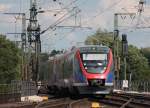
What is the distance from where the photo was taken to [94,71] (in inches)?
1474

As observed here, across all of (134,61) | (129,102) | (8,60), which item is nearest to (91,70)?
(129,102)

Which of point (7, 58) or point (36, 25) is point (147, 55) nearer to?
point (7, 58)

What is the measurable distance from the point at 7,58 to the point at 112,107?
84657 millimetres

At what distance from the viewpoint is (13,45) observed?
122 meters

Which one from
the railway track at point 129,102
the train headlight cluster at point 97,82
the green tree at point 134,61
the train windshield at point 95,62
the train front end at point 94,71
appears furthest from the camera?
the green tree at point 134,61

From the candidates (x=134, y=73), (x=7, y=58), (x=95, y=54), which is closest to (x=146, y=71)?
(x=134, y=73)

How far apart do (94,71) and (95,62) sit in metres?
0.74

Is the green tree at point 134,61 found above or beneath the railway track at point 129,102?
above

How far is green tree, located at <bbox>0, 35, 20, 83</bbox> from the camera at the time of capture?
107 m

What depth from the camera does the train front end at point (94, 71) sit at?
1467 inches

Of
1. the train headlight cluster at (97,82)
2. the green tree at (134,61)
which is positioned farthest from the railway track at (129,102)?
the green tree at (134,61)

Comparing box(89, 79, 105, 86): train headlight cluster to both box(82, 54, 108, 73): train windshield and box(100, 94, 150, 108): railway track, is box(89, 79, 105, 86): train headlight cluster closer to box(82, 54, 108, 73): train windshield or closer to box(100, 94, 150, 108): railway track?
box(82, 54, 108, 73): train windshield

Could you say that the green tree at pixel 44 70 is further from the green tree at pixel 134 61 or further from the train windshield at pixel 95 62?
the green tree at pixel 134 61

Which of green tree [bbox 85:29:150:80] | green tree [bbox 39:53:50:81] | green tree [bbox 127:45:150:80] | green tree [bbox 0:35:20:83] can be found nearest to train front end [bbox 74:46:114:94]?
green tree [bbox 39:53:50:81]
